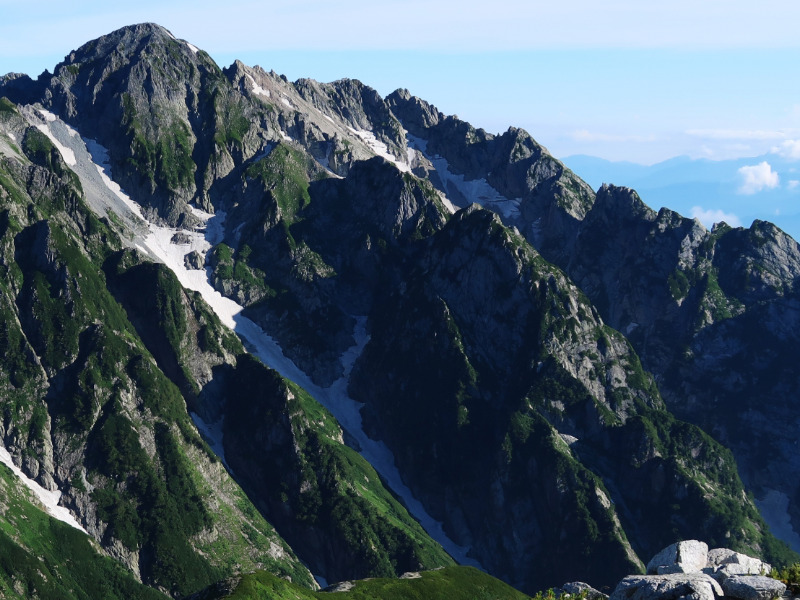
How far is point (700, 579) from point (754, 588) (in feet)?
12.3

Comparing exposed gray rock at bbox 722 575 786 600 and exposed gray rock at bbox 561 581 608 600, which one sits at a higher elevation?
exposed gray rock at bbox 722 575 786 600

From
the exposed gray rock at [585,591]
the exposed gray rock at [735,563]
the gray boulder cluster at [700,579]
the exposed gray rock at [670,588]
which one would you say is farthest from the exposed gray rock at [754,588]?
the exposed gray rock at [585,591]

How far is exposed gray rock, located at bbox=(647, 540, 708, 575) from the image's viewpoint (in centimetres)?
7331

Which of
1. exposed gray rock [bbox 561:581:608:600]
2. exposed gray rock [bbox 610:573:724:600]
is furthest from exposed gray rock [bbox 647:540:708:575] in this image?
exposed gray rock [bbox 561:581:608:600]

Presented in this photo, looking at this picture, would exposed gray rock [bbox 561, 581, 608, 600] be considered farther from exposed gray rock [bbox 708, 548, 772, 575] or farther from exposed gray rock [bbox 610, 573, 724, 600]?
exposed gray rock [bbox 610, 573, 724, 600]

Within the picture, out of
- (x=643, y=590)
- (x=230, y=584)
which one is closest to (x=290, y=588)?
(x=230, y=584)

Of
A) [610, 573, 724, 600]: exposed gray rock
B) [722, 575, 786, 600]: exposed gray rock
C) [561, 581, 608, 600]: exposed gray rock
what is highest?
[722, 575, 786, 600]: exposed gray rock

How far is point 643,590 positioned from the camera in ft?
213

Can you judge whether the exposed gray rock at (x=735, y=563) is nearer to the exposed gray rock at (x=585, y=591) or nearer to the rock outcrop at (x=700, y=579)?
the rock outcrop at (x=700, y=579)

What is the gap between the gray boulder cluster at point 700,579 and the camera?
201 ft

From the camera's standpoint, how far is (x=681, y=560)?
74.9 metres

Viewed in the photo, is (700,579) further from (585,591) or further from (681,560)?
(585,591)

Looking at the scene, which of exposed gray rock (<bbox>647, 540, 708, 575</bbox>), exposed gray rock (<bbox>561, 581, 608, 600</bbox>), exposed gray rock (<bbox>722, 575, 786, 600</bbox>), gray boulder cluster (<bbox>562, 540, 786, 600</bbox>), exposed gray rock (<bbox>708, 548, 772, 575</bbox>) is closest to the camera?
exposed gray rock (<bbox>722, 575, 786, 600</bbox>)

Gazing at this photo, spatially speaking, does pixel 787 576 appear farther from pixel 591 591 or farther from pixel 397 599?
pixel 397 599
